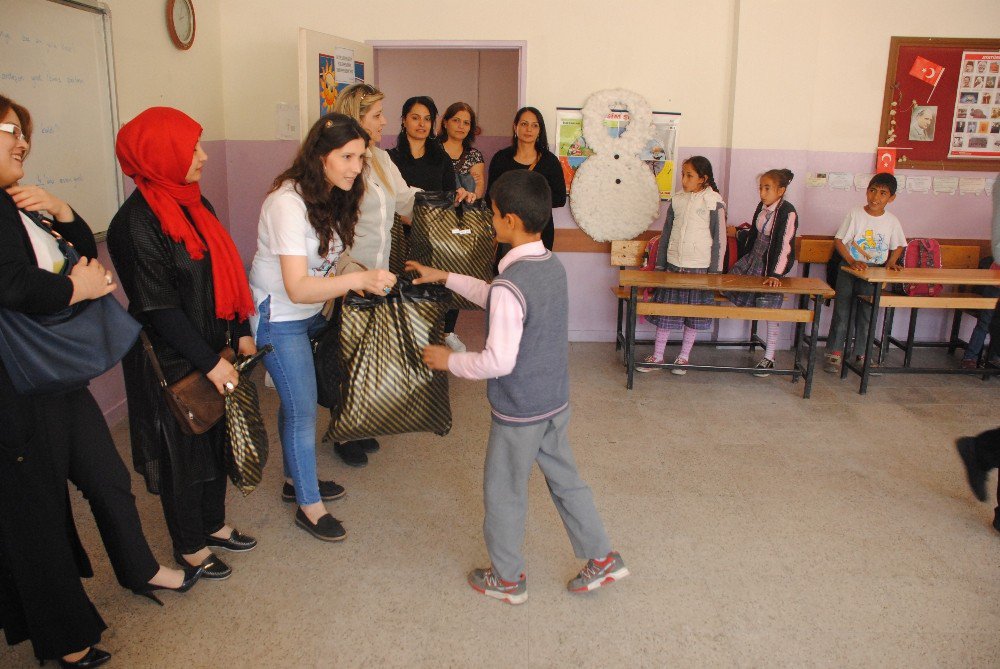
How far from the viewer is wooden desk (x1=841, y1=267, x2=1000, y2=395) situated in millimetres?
4301

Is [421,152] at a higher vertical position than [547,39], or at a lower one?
lower

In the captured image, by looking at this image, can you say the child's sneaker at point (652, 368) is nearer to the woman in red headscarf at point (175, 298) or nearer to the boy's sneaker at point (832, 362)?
the boy's sneaker at point (832, 362)

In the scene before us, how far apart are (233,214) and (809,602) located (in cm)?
431

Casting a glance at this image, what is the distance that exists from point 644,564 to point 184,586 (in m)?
1.49

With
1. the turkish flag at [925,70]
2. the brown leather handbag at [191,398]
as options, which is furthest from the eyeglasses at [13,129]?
the turkish flag at [925,70]

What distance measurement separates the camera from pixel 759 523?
2.93 m

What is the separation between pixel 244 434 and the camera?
7.75 feet

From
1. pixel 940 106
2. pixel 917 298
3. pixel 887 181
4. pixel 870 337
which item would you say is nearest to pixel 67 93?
pixel 870 337

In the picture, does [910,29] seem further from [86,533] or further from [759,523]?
[86,533]

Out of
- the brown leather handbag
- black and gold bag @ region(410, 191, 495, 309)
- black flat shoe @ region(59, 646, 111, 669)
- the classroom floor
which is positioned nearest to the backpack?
the classroom floor

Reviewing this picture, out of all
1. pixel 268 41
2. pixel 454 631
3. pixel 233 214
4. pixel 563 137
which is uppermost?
pixel 268 41

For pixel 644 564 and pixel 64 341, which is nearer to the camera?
pixel 64 341

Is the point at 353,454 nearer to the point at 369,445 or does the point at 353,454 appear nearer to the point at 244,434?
the point at 369,445

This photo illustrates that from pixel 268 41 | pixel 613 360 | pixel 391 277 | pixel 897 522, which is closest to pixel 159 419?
pixel 391 277
